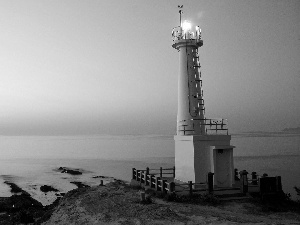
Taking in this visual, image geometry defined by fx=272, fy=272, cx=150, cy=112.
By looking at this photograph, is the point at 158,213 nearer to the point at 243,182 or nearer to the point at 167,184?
the point at 167,184

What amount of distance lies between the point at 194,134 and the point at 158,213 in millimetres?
8094

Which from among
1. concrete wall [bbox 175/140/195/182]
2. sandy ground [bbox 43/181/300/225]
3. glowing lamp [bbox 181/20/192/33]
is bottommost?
sandy ground [bbox 43/181/300/225]

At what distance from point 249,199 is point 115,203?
790cm

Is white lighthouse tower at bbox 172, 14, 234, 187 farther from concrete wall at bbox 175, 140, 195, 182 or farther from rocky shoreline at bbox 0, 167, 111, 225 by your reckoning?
rocky shoreline at bbox 0, 167, 111, 225

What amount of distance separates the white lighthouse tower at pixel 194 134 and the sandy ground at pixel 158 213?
3128 millimetres

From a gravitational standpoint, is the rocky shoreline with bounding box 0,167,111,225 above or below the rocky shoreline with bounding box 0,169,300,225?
below

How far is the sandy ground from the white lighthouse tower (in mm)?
3128

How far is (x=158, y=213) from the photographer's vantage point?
1345 centimetres

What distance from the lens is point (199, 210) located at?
A: 1389cm

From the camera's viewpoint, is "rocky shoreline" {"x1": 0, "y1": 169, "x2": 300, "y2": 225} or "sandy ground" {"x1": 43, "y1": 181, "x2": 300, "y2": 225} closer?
"sandy ground" {"x1": 43, "y1": 181, "x2": 300, "y2": 225}

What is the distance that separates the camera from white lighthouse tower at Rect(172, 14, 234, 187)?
18062mm

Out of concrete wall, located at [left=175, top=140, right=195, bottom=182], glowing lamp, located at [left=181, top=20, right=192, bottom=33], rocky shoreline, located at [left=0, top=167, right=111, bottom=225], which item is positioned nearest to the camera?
concrete wall, located at [left=175, top=140, right=195, bottom=182]

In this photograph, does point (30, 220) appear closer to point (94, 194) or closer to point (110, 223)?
A: point (94, 194)

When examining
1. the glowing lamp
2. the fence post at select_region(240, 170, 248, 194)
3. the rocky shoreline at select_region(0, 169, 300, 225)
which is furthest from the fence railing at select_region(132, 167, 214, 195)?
the glowing lamp
